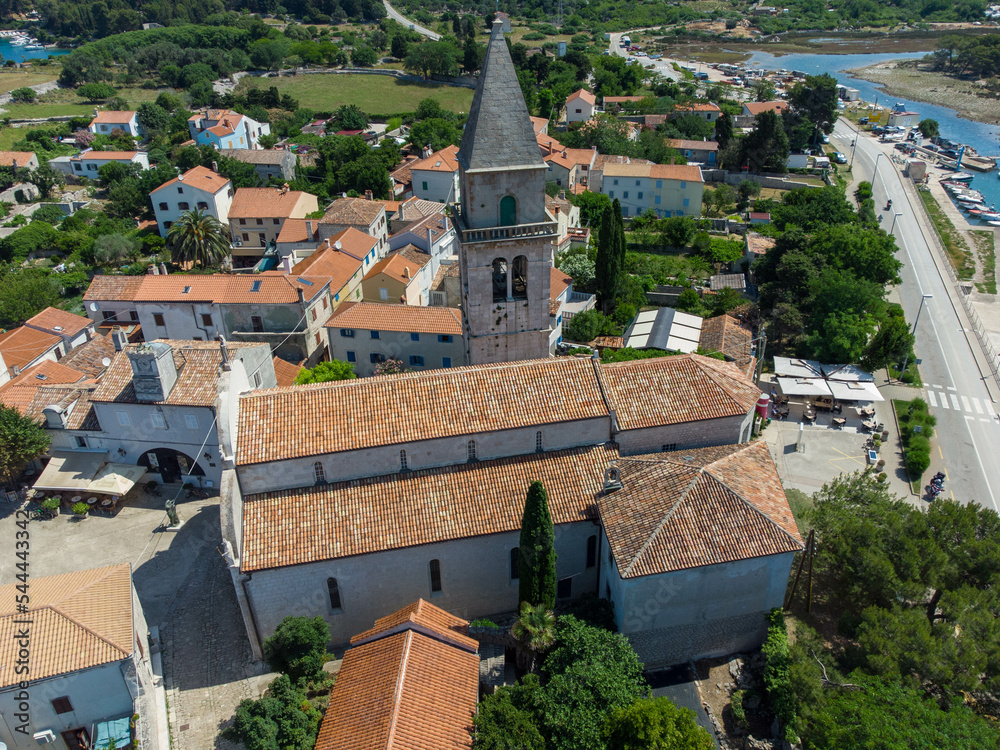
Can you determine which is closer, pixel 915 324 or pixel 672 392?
pixel 672 392

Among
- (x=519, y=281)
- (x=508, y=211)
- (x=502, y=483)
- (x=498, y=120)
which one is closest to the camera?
(x=502, y=483)

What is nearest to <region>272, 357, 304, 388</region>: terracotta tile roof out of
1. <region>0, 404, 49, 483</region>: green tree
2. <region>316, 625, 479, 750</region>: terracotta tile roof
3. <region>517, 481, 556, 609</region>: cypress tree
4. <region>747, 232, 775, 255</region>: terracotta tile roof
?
<region>0, 404, 49, 483</region>: green tree

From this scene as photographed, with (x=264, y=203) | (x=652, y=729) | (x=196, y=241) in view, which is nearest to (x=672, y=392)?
(x=652, y=729)

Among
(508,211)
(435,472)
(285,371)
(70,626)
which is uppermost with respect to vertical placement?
(508,211)

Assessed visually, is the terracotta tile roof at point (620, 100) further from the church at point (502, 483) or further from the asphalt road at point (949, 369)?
the church at point (502, 483)

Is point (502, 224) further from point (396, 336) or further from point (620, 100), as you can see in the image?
point (620, 100)

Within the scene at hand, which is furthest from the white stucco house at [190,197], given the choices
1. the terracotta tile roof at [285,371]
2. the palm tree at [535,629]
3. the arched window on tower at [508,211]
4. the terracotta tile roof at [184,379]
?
the palm tree at [535,629]

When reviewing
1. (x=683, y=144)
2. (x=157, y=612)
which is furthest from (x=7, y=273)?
(x=683, y=144)

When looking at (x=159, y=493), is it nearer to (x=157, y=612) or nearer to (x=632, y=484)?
(x=157, y=612)
